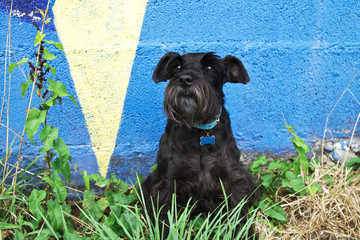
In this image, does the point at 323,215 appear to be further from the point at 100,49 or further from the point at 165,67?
the point at 100,49

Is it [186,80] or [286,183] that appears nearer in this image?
[186,80]

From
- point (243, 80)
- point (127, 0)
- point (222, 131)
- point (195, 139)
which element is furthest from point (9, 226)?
point (127, 0)

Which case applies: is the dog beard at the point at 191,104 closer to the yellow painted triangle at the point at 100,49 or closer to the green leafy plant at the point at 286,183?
the green leafy plant at the point at 286,183

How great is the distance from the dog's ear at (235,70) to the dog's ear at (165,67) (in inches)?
13.0

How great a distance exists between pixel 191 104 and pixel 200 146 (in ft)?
1.07

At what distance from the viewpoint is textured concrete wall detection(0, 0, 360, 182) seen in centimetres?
255

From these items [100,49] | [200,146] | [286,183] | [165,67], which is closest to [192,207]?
[200,146]

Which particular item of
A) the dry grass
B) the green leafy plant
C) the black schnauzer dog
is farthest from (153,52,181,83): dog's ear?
the dry grass

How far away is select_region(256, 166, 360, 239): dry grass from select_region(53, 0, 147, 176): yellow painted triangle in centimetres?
153

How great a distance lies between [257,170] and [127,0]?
1.75 meters

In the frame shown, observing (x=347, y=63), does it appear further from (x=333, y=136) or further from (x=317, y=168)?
(x=317, y=168)

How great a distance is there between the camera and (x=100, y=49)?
2.57 meters

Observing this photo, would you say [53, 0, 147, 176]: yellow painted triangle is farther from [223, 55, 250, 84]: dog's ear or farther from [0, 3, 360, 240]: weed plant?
[223, 55, 250, 84]: dog's ear

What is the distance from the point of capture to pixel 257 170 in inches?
101
